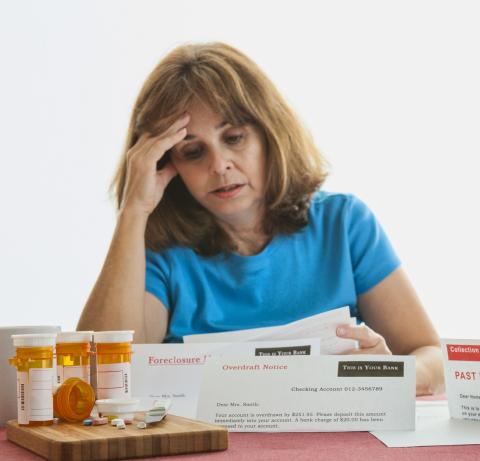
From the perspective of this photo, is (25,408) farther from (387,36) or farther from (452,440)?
(387,36)

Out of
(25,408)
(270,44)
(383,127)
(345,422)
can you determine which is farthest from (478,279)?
(25,408)

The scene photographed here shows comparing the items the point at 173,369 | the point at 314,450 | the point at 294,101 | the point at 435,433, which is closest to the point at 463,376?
the point at 435,433

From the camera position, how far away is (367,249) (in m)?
2.14

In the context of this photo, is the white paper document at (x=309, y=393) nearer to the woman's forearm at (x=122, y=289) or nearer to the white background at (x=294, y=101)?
the woman's forearm at (x=122, y=289)

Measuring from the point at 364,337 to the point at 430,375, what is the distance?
0.71ft

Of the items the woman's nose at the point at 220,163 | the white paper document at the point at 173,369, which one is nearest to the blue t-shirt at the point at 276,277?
the woman's nose at the point at 220,163

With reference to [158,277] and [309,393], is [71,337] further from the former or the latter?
[158,277]

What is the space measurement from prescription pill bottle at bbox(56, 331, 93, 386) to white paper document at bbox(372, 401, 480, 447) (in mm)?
440

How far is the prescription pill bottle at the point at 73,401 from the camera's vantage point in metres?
1.14

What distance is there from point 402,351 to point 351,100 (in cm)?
170

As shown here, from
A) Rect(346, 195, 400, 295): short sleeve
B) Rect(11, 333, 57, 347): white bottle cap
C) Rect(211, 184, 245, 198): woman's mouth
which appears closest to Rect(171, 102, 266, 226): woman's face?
Rect(211, 184, 245, 198): woman's mouth

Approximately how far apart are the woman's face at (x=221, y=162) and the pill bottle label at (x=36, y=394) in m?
1.00

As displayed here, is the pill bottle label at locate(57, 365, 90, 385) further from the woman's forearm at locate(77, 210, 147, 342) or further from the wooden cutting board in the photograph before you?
the woman's forearm at locate(77, 210, 147, 342)

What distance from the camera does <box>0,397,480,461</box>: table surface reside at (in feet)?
3.17
